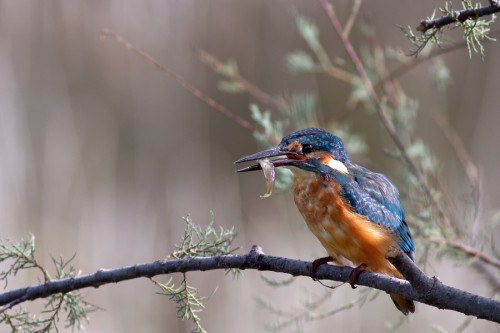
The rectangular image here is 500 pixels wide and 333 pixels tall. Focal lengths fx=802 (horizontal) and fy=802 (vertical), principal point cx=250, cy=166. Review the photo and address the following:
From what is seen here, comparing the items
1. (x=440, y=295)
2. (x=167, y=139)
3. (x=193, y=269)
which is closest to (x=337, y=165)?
(x=193, y=269)

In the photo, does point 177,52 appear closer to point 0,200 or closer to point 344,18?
point 344,18

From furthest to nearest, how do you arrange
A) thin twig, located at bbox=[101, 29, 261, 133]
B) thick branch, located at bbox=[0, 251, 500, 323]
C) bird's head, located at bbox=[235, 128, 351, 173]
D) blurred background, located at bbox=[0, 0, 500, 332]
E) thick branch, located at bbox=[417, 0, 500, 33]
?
blurred background, located at bbox=[0, 0, 500, 332] < thin twig, located at bbox=[101, 29, 261, 133] < bird's head, located at bbox=[235, 128, 351, 173] < thick branch, located at bbox=[0, 251, 500, 323] < thick branch, located at bbox=[417, 0, 500, 33]

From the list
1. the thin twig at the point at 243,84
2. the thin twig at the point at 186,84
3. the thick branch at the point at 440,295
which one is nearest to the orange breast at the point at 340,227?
the thin twig at the point at 186,84

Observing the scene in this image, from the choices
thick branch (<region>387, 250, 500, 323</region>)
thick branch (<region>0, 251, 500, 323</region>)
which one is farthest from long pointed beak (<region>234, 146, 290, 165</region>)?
thick branch (<region>387, 250, 500, 323</region>)

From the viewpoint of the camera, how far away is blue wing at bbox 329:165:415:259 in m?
1.90

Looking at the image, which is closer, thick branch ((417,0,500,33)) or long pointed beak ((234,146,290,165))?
thick branch ((417,0,500,33))

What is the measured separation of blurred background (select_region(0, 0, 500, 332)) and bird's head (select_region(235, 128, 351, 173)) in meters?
→ 1.78

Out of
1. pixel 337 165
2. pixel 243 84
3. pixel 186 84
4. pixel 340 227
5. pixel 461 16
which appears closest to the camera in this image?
pixel 461 16

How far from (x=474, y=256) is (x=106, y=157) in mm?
2355

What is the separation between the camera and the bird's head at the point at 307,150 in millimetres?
1909

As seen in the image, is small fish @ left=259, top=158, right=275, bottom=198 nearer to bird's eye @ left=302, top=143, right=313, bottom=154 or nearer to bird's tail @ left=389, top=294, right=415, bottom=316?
bird's eye @ left=302, top=143, right=313, bottom=154

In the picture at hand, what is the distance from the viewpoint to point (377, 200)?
1.95 m

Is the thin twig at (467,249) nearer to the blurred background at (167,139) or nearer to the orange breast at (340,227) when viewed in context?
the orange breast at (340,227)

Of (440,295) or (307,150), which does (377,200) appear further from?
(440,295)
